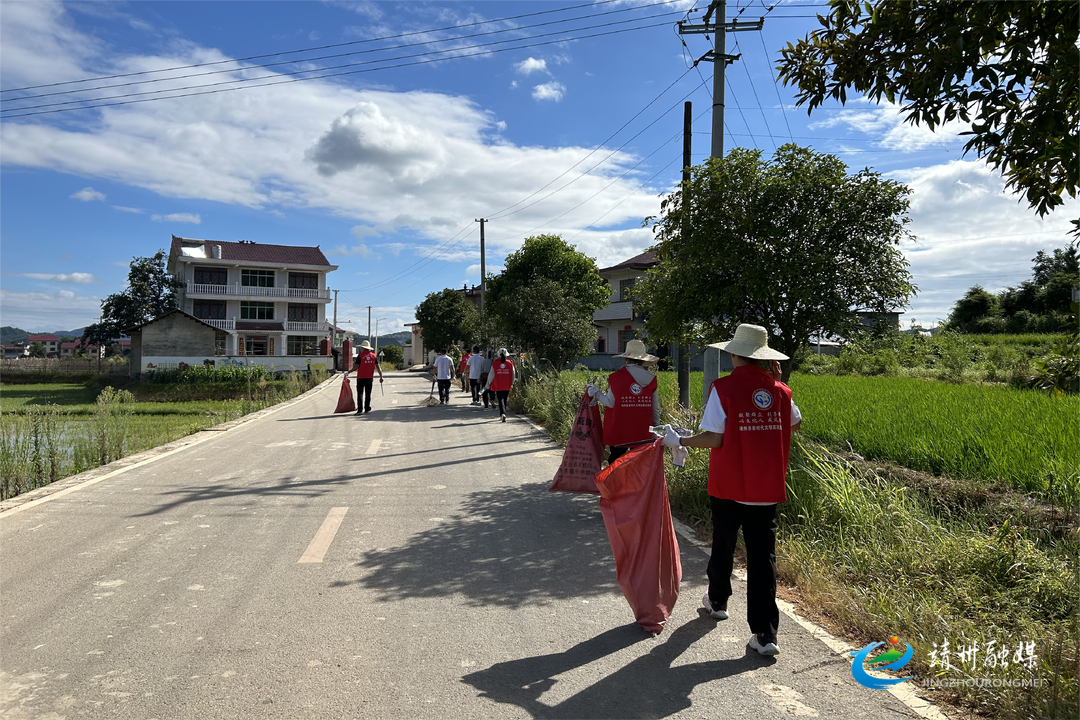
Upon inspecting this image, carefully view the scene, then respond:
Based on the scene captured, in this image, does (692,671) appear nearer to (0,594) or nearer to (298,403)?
(0,594)

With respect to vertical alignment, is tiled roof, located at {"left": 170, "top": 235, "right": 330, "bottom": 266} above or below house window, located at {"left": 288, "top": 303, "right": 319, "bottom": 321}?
above

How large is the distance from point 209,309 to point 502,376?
156ft

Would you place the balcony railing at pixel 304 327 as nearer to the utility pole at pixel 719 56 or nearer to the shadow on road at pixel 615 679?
the utility pole at pixel 719 56

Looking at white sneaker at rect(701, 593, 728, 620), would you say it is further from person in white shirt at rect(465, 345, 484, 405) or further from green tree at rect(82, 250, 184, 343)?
green tree at rect(82, 250, 184, 343)

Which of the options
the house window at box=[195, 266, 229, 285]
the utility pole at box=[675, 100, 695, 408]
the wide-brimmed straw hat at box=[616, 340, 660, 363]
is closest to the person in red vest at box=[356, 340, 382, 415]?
the utility pole at box=[675, 100, 695, 408]

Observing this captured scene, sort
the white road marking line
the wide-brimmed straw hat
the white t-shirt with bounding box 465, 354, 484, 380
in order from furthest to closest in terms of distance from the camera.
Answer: the white t-shirt with bounding box 465, 354, 484, 380 → the wide-brimmed straw hat → the white road marking line

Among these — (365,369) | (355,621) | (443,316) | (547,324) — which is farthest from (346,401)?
(443,316)

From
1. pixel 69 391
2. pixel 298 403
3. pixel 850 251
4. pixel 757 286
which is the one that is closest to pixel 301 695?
pixel 757 286

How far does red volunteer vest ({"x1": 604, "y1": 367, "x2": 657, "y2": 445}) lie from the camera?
701cm

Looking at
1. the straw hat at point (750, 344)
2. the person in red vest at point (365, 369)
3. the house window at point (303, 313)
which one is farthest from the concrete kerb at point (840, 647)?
the house window at point (303, 313)

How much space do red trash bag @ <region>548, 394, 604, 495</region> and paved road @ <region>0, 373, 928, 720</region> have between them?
32 centimetres

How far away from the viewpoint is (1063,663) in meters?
3.34

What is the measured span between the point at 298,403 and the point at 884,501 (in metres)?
21.4

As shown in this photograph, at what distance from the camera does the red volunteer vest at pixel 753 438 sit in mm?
4137
